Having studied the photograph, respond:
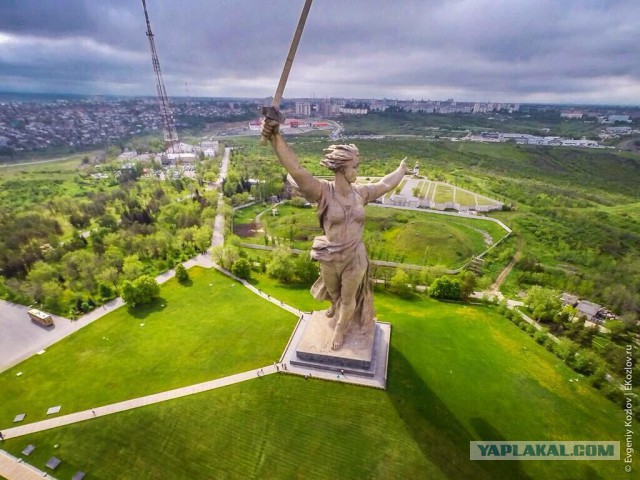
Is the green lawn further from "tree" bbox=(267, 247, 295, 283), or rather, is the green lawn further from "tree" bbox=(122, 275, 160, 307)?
"tree" bbox=(122, 275, 160, 307)

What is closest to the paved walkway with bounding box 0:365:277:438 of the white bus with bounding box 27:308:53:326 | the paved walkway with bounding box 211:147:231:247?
the white bus with bounding box 27:308:53:326

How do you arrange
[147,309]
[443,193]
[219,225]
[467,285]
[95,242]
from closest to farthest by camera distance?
[147,309], [467,285], [95,242], [219,225], [443,193]

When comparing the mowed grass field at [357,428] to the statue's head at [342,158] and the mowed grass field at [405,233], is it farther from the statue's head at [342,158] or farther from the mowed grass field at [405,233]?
the mowed grass field at [405,233]

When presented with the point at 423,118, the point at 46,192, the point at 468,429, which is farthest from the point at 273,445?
the point at 423,118

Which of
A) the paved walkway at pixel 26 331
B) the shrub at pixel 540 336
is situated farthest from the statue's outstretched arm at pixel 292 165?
the paved walkway at pixel 26 331

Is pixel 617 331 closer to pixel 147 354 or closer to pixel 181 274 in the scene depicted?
pixel 147 354

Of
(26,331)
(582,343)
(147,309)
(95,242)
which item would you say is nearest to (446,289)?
(582,343)
